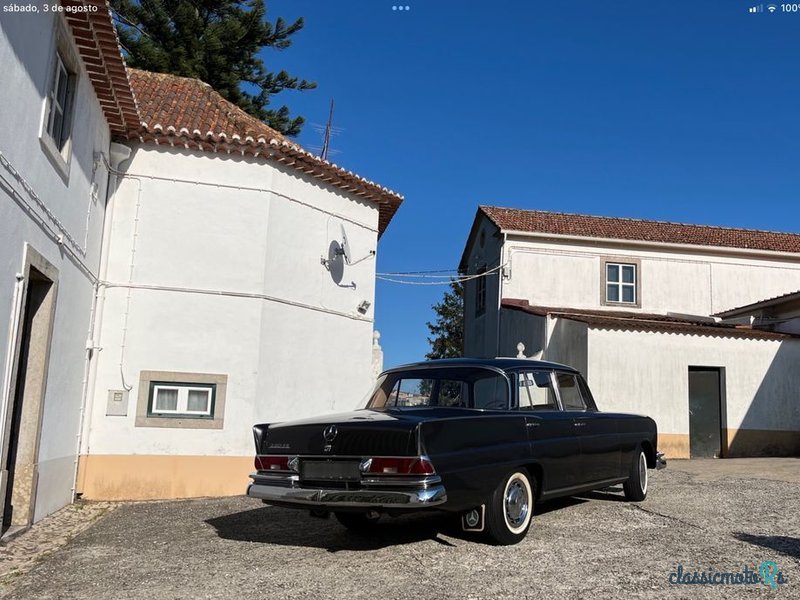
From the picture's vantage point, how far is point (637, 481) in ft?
24.8

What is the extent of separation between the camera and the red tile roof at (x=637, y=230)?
2208 cm

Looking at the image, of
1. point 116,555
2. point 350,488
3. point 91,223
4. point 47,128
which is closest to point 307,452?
point 350,488

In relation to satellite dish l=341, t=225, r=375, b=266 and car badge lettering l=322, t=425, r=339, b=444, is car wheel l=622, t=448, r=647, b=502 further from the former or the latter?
satellite dish l=341, t=225, r=375, b=266

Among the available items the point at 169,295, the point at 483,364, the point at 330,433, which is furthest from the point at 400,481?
the point at 169,295

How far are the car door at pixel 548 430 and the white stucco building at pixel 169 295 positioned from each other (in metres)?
4.88

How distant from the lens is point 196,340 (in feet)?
32.5

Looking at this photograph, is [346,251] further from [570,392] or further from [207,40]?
[207,40]

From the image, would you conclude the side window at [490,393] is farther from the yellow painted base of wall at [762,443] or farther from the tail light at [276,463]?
the yellow painted base of wall at [762,443]

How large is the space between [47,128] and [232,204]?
3.44 meters

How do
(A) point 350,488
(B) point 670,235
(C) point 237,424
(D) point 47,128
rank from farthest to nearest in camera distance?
(B) point 670,235 → (C) point 237,424 → (D) point 47,128 → (A) point 350,488

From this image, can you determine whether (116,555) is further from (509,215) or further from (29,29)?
(509,215)

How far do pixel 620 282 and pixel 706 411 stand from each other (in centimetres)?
718

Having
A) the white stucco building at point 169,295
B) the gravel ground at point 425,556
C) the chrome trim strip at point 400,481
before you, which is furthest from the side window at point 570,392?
the white stucco building at point 169,295

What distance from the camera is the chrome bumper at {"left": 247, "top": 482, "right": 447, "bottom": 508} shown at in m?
4.85
